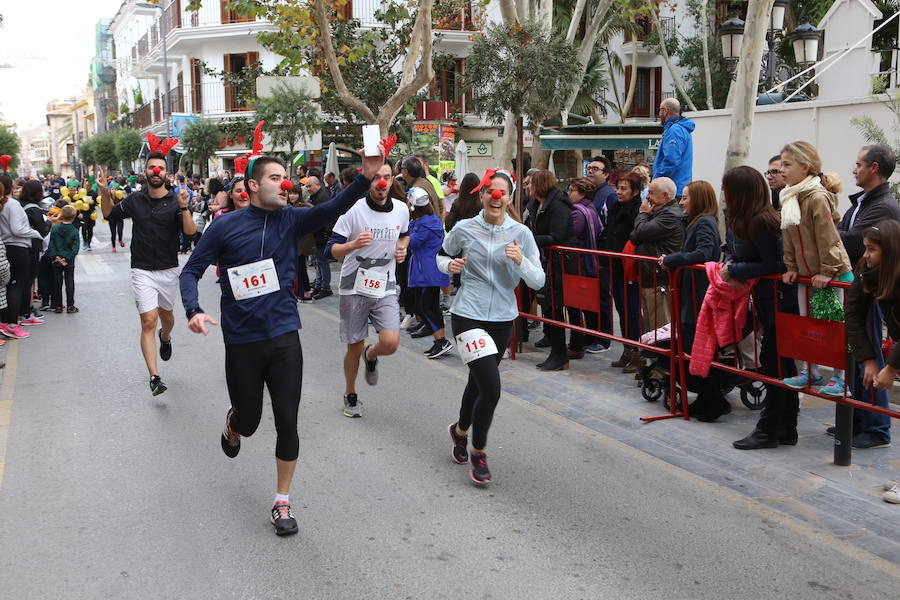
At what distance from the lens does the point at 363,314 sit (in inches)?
276

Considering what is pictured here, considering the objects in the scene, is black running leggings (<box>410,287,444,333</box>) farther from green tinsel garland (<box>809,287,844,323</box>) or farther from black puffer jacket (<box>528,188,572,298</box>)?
green tinsel garland (<box>809,287,844,323</box>)

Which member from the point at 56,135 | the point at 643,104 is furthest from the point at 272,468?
the point at 56,135

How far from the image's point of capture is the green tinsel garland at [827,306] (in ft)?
18.0

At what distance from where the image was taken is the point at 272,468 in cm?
580

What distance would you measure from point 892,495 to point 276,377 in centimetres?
Answer: 353

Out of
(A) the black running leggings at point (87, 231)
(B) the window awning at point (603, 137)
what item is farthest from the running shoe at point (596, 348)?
(A) the black running leggings at point (87, 231)

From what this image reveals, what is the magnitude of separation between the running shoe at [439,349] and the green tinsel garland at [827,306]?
14.6ft

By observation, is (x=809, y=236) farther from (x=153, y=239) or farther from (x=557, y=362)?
(x=153, y=239)

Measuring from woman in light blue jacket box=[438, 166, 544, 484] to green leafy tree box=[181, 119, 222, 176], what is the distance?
96.9 feet

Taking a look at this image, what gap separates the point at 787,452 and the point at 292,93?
1746 cm

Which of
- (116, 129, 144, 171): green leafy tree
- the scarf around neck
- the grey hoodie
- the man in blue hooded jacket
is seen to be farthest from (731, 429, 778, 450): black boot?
(116, 129, 144, 171): green leafy tree

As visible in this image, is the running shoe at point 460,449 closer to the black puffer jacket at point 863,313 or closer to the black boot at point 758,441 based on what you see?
the black boot at point 758,441

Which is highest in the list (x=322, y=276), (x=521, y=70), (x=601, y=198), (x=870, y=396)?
(x=521, y=70)

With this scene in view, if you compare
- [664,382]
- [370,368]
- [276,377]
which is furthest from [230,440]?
[664,382]
